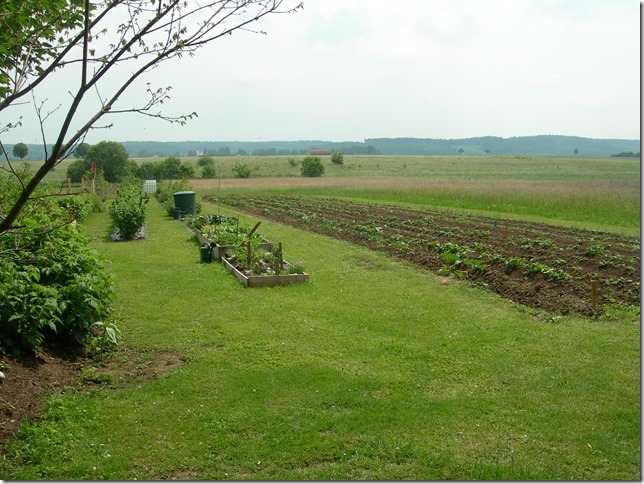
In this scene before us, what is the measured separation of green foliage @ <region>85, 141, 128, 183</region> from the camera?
52375 mm

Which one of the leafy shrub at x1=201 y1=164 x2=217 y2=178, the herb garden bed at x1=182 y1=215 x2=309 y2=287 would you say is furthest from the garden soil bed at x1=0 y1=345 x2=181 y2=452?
the leafy shrub at x1=201 y1=164 x2=217 y2=178

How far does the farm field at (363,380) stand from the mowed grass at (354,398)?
0.07 feet

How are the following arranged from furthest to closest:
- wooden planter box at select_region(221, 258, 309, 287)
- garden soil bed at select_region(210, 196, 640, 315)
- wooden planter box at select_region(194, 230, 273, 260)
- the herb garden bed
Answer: wooden planter box at select_region(194, 230, 273, 260)
the herb garden bed
wooden planter box at select_region(221, 258, 309, 287)
garden soil bed at select_region(210, 196, 640, 315)

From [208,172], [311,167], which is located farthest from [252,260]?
[311,167]

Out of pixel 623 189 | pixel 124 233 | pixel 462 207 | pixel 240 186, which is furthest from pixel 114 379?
pixel 240 186

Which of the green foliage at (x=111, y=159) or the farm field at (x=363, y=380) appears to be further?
the green foliage at (x=111, y=159)

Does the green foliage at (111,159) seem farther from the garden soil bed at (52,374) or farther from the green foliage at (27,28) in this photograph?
the green foliage at (27,28)

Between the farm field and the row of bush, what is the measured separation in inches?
27.3

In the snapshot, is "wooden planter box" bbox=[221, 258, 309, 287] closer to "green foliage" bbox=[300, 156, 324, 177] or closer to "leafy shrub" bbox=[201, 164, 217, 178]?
"leafy shrub" bbox=[201, 164, 217, 178]

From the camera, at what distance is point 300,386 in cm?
621

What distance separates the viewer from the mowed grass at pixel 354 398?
4605 millimetres

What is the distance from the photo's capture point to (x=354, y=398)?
5871 mm

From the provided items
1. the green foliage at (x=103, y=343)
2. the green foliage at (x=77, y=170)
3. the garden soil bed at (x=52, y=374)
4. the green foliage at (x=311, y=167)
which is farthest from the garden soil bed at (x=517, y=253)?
the green foliage at (x=311, y=167)

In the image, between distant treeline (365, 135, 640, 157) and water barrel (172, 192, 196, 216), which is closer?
water barrel (172, 192, 196, 216)
